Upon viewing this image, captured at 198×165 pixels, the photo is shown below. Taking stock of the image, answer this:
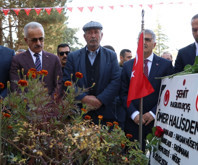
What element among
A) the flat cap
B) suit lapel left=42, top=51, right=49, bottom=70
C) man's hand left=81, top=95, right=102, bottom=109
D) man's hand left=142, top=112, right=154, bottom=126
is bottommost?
man's hand left=142, top=112, right=154, bottom=126

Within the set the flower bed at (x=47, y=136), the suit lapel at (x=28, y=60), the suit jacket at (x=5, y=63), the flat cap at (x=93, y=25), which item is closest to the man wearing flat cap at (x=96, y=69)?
the flat cap at (x=93, y=25)

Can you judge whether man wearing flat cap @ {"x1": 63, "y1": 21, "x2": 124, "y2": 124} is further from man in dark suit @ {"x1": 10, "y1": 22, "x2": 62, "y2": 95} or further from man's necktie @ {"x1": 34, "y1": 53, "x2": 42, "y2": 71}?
man's necktie @ {"x1": 34, "y1": 53, "x2": 42, "y2": 71}

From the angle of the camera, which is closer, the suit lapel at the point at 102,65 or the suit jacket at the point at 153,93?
the suit jacket at the point at 153,93

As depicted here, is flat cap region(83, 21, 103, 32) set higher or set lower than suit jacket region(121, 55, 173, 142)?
higher

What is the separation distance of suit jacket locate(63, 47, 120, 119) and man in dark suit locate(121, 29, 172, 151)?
122 mm

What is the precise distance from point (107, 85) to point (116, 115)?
1.43 feet

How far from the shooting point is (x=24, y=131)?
186 centimetres

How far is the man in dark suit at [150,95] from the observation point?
3.34 m

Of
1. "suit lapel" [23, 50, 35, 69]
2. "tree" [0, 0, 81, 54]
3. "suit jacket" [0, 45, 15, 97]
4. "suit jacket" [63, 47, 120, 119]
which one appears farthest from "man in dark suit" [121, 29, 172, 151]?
"tree" [0, 0, 81, 54]

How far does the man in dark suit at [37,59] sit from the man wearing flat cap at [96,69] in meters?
0.19

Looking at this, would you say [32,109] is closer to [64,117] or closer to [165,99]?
[64,117]

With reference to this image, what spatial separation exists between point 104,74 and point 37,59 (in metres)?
0.86

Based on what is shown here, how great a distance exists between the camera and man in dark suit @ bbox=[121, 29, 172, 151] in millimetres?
3342

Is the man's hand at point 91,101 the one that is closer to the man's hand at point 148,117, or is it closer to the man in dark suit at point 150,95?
the man in dark suit at point 150,95
